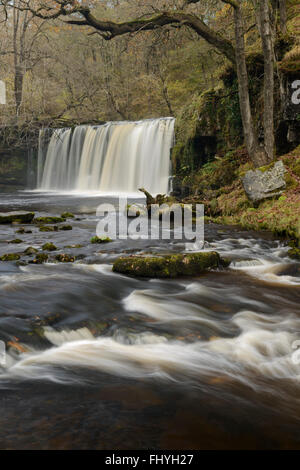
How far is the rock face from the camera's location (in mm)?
9219

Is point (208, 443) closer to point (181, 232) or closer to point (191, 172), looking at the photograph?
point (181, 232)

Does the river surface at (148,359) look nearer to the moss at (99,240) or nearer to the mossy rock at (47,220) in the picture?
the moss at (99,240)

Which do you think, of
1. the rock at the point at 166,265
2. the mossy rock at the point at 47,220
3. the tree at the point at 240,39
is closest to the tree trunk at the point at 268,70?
the tree at the point at 240,39

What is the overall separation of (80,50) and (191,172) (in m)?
23.7

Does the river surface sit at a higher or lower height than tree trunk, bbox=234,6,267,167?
lower

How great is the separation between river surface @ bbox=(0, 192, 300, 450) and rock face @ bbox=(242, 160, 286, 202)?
136 inches

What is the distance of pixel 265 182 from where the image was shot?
9.36m

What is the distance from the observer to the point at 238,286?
17.2ft

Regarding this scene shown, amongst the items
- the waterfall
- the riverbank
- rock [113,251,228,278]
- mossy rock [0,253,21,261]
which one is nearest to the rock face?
the riverbank

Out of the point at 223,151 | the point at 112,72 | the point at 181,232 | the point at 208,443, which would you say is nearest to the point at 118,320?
the point at 208,443

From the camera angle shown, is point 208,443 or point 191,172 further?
point 191,172

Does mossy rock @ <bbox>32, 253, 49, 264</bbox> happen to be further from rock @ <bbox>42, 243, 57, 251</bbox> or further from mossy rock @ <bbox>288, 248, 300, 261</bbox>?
mossy rock @ <bbox>288, 248, 300, 261</bbox>

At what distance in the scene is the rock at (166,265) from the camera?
5.68m

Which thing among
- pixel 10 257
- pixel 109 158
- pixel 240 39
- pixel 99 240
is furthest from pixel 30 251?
pixel 109 158
